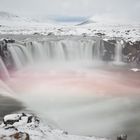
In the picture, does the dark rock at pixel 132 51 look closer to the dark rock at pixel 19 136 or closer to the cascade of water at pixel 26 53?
the cascade of water at pixel 26 53

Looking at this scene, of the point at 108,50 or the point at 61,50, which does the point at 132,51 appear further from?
the point at 61,50

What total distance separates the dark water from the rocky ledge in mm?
2530

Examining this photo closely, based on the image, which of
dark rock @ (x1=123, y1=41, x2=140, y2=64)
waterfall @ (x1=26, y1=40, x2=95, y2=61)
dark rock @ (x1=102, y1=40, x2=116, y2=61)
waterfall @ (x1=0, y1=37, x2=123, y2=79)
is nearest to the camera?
waterfall @ (x1=0, y1=37, x2=123, y2=79)

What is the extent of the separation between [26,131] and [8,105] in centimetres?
505

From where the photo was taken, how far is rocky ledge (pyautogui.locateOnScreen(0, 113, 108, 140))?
6900 mm

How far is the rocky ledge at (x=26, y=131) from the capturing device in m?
6.90

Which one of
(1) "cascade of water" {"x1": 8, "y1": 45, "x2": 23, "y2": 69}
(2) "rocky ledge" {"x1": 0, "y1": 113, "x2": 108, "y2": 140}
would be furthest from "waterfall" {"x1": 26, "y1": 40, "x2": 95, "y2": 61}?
(2) "rocky ledge" {"x1": 0, "y1": 113, "x2": 108, "y2": 140}

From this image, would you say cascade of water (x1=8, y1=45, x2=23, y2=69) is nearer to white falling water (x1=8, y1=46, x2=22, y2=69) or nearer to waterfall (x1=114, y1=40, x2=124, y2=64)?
white falling water (x1=8, y1=46, x2=22, y2=69)

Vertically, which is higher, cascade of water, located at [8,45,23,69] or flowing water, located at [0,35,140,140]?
cascade of water, located at [8,45,23,69]

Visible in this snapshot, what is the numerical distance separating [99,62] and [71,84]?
9.96m

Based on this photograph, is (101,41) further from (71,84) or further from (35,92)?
(35,92)

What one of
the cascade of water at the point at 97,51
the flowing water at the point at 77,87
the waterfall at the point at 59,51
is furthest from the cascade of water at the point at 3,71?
the cascade of water at the point at 97,51

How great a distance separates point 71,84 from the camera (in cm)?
1806

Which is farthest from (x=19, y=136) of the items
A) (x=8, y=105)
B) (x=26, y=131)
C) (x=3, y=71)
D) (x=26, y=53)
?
(x=26, y=53)
